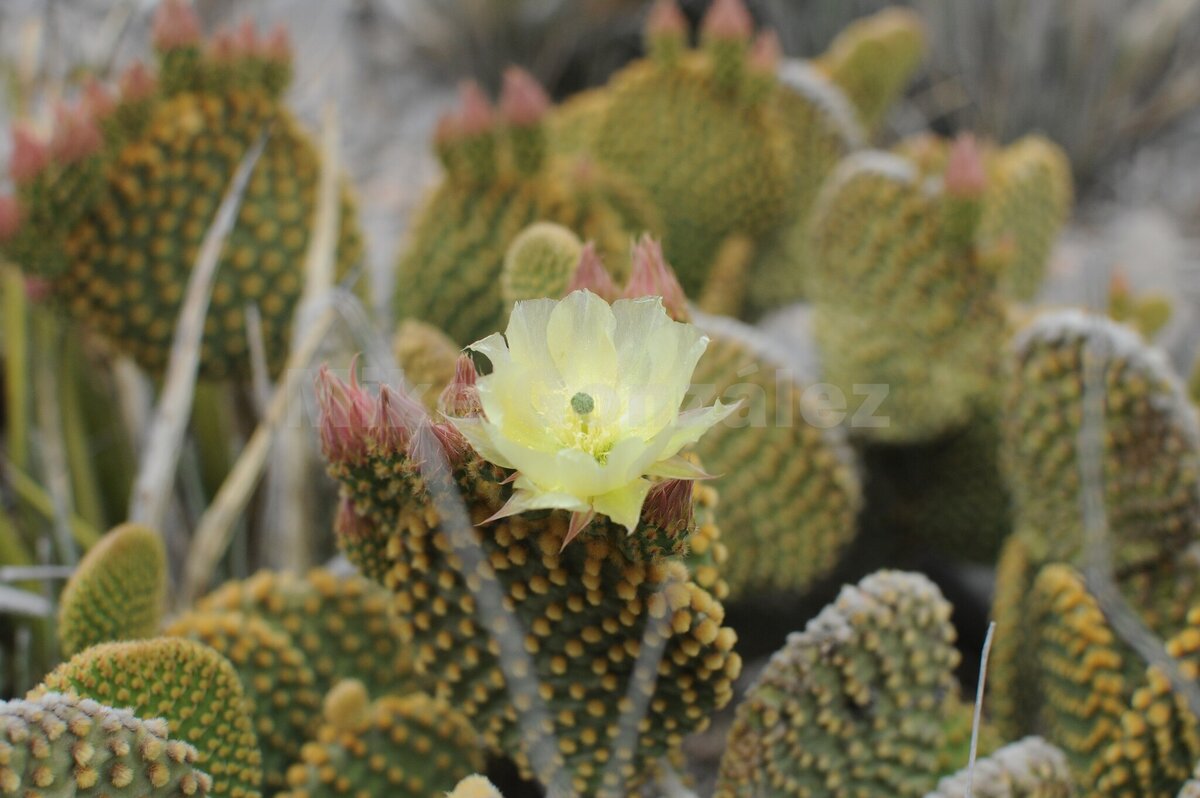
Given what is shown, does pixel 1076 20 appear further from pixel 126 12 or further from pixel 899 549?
pixel 126 12

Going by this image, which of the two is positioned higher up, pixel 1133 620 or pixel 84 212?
pixel 84 212

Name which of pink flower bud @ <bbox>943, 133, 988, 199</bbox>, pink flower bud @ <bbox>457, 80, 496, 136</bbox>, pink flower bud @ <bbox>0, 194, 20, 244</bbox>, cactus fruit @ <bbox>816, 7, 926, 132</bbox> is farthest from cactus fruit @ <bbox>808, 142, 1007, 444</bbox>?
pink flower bud @ <bbox>0, 194, 20, 244</bbox>

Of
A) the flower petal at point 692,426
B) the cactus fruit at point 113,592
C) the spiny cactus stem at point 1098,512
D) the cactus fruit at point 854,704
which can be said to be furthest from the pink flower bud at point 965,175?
the cactus fruit at point 113,592

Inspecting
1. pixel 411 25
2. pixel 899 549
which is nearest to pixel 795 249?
pixel 899 549

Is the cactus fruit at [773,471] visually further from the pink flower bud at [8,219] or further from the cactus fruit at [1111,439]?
the pink flower bud at [8,219]

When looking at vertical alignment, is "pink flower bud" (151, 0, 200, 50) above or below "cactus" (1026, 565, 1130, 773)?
above

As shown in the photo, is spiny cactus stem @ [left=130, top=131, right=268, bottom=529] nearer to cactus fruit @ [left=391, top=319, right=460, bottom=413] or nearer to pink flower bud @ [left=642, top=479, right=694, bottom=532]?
cactus fruit @ [left=391, top=319, right=460, bottom=413]
